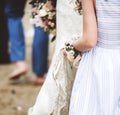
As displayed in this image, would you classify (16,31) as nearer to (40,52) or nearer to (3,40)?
(40,52)

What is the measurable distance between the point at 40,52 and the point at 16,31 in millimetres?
425

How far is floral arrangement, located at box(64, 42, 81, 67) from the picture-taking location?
3.18 meters

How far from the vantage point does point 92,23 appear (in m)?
2.84

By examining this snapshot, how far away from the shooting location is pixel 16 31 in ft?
19.2

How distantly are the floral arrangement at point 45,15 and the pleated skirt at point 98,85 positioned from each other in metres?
0.67

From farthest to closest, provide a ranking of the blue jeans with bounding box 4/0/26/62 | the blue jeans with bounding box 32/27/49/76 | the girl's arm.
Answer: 1. the blue jeans with bounding box 4/0/26/62
2. the blue jeans with bounding box 32/27/49/76
3. the girl's arm

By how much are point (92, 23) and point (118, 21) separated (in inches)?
5.8

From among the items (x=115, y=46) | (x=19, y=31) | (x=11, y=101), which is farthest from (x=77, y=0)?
(x=19, y=31)

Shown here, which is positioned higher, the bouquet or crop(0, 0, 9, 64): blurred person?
the bouquet

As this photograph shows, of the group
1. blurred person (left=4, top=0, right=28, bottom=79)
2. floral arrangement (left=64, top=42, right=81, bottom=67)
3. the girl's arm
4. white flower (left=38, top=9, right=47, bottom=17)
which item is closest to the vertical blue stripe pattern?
blurred person (left=4, top=0, right=28, bottom=79)

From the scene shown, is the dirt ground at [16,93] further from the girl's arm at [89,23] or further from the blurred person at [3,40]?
the girl's arm at [89,23]

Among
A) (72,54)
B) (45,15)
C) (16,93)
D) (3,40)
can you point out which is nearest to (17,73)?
(16,93)

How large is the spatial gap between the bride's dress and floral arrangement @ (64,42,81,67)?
0.21ft

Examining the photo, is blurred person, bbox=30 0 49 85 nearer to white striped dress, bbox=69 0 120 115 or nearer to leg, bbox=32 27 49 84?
leg, bbox=32 27 49 84
